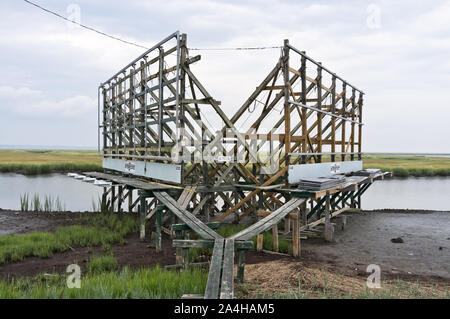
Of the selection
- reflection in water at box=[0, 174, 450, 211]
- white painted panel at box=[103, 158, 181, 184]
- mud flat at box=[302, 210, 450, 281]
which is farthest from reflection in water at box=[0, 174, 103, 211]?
mud flat at box=[302, 210, 450, 281]

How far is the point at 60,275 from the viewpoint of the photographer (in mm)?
7340

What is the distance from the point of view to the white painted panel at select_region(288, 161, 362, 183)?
10.9 meters

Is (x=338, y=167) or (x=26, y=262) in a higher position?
(x=338, y=167)

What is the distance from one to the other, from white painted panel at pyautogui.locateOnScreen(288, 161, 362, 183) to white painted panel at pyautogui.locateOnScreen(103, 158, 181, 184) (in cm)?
359

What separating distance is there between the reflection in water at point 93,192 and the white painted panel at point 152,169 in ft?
18.5

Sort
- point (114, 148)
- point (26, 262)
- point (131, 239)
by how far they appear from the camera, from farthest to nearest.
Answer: point (114, 148)
point (131, 239)
point (26, 262)

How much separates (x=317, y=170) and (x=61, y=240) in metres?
8.76

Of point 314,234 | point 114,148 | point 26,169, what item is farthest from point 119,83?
point 26,169

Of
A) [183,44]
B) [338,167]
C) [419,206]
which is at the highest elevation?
[183,44]

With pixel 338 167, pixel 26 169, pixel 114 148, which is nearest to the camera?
pixel 338 167

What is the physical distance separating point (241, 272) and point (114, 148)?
605 inches

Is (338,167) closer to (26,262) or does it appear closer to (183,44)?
Result: (183,44)

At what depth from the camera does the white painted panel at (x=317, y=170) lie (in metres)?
10.9

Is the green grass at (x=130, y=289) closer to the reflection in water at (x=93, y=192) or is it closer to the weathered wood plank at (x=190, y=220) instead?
the weathered wood plank at (x=190, y=220)
